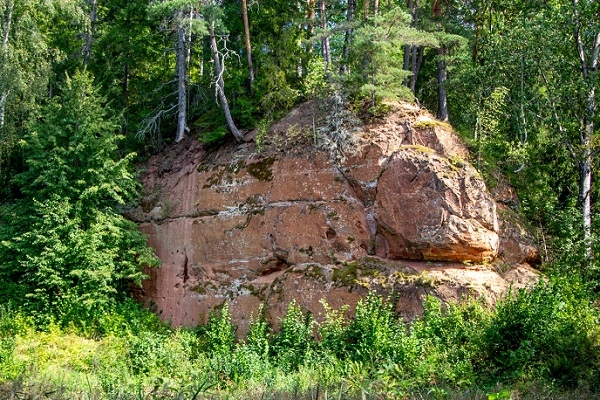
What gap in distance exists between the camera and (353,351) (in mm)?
13172

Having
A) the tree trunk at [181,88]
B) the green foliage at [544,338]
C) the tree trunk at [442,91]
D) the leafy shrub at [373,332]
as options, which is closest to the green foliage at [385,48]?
the tree trunk at [442,91]

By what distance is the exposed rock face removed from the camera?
14008 mm

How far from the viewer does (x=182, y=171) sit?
61.1 ft

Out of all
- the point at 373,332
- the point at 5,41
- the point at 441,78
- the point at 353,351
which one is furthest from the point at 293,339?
the point at 5,41

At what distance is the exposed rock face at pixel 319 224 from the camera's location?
14008 mm

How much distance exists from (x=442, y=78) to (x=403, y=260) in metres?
7.34

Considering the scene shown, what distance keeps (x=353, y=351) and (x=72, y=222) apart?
28.2 feet

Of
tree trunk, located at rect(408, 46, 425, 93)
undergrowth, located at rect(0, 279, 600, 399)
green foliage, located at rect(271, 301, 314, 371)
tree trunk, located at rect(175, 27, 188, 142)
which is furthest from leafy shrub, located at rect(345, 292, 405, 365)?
tree trunk, located at rect(175, 27, 188, 142)

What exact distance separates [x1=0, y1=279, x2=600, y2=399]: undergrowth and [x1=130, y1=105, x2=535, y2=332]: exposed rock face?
677 millimetres

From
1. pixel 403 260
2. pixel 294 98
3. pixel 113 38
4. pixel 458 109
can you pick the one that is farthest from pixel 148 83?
pixel 403 260

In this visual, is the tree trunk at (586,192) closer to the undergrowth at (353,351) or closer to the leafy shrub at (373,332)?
the undergrowth at (353,351)

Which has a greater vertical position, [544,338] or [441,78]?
[441,78]

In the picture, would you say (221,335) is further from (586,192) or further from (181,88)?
(586,192)

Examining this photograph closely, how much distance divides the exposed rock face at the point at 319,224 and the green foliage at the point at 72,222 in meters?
1.30
